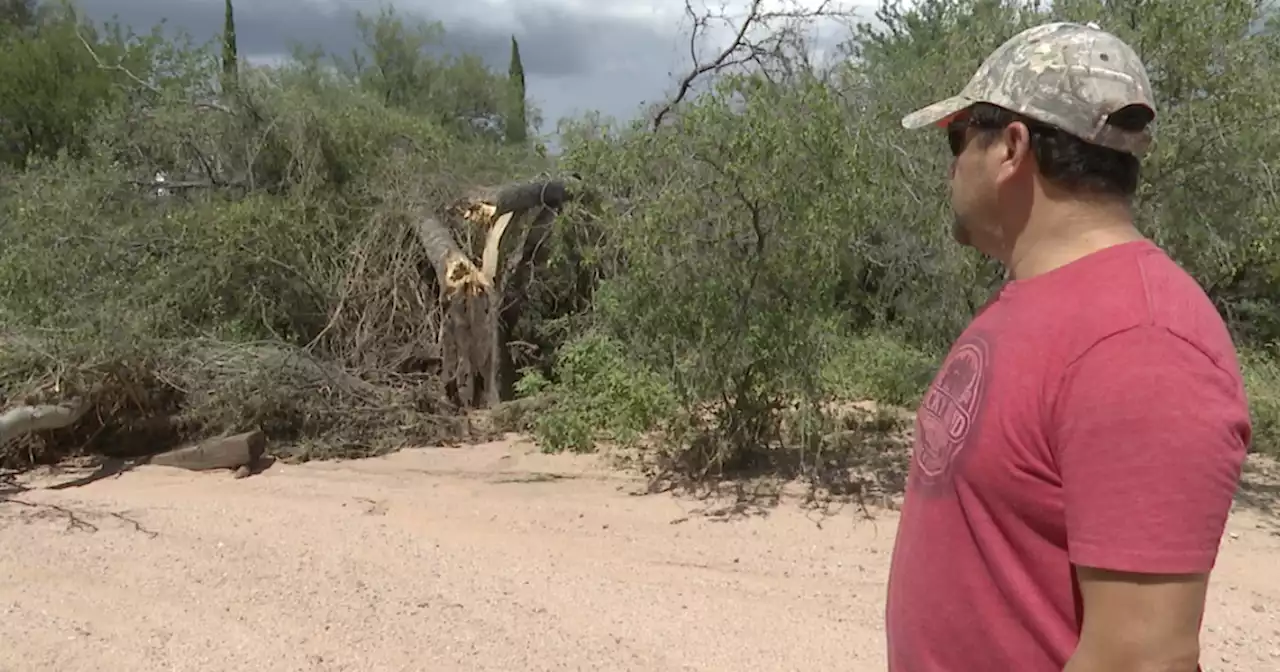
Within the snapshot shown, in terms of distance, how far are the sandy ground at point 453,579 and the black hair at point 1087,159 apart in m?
3.24

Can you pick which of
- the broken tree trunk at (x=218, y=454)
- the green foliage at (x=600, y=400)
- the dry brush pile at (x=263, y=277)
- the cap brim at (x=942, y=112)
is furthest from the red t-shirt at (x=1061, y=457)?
the broken tree trunk at (x=218, y=454)

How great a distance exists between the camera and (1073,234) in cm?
145

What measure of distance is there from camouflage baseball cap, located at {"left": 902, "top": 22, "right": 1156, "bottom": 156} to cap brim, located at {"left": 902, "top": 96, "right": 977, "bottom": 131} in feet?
0.14

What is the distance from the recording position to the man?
3.97 ft

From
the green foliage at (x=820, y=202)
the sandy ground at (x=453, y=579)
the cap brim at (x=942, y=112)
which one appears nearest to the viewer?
the cap brim at (x=942, y=112)

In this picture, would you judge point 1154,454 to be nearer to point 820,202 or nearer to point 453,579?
point 453,579

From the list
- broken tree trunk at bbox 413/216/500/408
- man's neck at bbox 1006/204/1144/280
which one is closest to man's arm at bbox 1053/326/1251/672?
man's neck at bbox 1006/204/1144/280

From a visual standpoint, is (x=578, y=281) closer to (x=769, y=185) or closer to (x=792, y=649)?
(x=769, y=185)

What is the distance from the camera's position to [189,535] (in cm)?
586

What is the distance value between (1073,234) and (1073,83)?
203 millimetres

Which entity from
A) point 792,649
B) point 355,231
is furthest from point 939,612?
point 355,231

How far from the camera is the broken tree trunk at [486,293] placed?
953 cm

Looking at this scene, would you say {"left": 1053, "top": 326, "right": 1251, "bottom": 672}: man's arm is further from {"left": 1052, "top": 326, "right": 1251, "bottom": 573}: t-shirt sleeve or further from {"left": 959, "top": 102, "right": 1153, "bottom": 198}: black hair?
{"left": 959, "top": 102, "right": 1153, "bottom": 198}: black hair

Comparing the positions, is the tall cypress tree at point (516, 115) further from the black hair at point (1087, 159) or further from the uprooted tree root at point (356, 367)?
the black hair at point (1087, 159)
